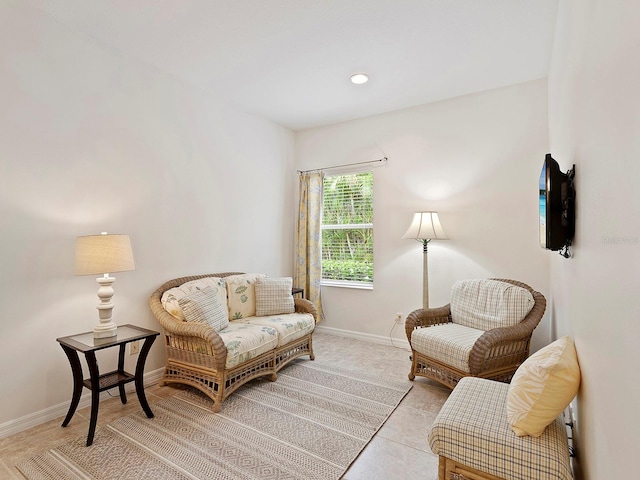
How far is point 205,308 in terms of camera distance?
2.70 m

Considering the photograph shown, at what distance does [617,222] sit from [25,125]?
10.4 feet

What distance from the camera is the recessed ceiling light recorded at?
10.0ft

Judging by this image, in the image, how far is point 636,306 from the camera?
757 mm

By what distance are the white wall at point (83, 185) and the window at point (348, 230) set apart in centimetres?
136

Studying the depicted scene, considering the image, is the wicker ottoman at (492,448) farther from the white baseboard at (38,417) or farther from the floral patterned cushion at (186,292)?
the white baseboard at (38,417)

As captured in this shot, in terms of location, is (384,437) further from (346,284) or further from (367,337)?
(346,284)

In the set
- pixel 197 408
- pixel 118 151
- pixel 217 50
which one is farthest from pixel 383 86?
pixel 197 408

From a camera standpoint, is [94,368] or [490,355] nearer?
[94,368]

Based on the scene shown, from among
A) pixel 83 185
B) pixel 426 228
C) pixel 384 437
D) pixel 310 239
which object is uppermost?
pixel 83 185

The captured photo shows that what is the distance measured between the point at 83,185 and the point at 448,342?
3063 millimetres

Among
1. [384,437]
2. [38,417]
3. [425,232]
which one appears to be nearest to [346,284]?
[425,232]

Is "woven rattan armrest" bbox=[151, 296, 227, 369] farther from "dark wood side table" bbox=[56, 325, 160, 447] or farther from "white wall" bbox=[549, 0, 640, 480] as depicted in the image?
"white wall" bbox=[549, 0, 640, 480]

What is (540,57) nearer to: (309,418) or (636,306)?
(636,306)

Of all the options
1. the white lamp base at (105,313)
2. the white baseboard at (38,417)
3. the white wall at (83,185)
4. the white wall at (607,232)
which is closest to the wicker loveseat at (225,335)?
the white wall at (83,185)
